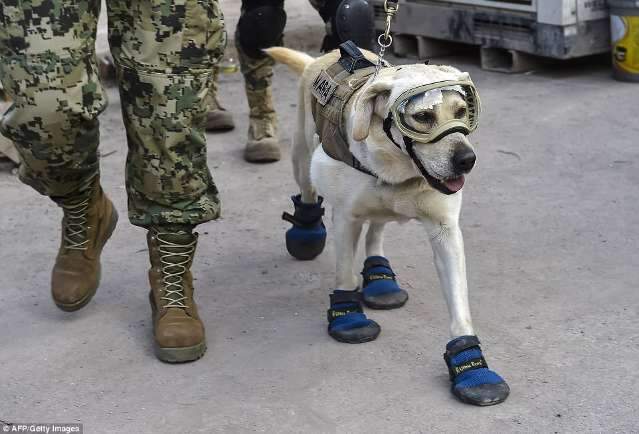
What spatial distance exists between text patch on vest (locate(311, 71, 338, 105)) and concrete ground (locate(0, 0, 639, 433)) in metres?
0.73

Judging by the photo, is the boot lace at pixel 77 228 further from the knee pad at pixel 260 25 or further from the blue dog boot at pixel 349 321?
the knee pad at pixel 260 25

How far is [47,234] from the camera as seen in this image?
3.97 metres

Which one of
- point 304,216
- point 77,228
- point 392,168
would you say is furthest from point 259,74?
point 392,168

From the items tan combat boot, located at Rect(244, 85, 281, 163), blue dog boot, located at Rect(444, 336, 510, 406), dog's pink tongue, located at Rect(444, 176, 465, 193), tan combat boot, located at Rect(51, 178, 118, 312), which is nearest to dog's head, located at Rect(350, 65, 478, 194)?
dog's pink tongue, located at Rect(444, 176, 465, 193)

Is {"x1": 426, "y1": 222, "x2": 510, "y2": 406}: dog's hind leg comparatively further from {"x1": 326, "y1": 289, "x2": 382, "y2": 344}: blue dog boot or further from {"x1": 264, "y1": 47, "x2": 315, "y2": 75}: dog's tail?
{"x1": 264, "y1": 47, "x2": 315, "y2": 75}: dog's tail

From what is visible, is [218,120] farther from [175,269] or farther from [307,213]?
[175,269]

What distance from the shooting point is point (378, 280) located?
3264 mm

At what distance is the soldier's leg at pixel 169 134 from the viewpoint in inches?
108

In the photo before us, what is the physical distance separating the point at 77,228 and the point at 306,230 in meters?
0.84

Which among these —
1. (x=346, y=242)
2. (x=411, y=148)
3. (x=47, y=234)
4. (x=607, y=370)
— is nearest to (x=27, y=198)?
(x=47, y=234)

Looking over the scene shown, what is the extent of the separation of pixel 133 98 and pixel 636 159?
256 cm

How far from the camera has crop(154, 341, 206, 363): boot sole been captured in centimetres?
290

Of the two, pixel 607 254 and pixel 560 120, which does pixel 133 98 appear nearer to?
pixel 607 254

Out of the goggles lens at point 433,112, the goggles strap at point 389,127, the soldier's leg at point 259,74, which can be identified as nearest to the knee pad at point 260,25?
the soldier's leg at point 259,74
